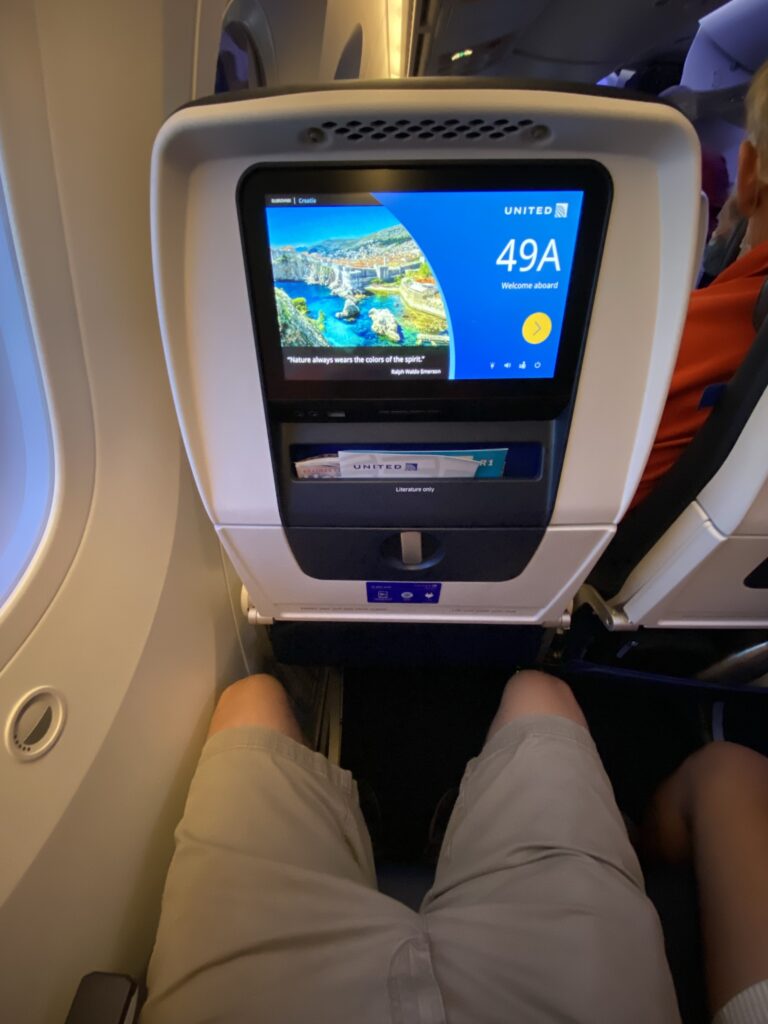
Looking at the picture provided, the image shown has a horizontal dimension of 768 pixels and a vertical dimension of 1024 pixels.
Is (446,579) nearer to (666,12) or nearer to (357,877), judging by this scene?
(357,877)

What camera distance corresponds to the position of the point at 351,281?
2.23ft

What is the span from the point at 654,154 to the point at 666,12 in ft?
10.6

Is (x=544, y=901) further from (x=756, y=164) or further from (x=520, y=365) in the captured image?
(x=756, y=164)

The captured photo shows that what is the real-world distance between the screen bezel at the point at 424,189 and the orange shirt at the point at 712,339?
1.23 feet

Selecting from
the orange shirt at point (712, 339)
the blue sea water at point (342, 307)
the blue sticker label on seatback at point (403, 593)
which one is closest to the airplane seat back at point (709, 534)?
the orange shirt at point (712, 339)

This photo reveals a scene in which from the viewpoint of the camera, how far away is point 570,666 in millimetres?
1330

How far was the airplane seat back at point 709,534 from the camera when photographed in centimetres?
84

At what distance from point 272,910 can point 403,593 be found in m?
0.53

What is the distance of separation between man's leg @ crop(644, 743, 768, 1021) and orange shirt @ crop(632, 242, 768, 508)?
23.3 inches

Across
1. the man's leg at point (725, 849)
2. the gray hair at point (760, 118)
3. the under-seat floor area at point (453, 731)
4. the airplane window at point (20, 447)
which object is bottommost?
the under-seat floor area at point (453, 731)

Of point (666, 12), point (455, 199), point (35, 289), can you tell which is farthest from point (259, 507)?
point (666, 12)

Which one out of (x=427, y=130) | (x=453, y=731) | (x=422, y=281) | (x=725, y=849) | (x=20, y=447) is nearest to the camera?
(x=427, y=130)

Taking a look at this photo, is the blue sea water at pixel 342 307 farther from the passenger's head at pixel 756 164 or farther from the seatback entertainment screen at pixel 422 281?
the passenger's head at pixel 756 164

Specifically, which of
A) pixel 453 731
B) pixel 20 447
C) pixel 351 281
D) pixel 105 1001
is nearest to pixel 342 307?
pixel 351 281
